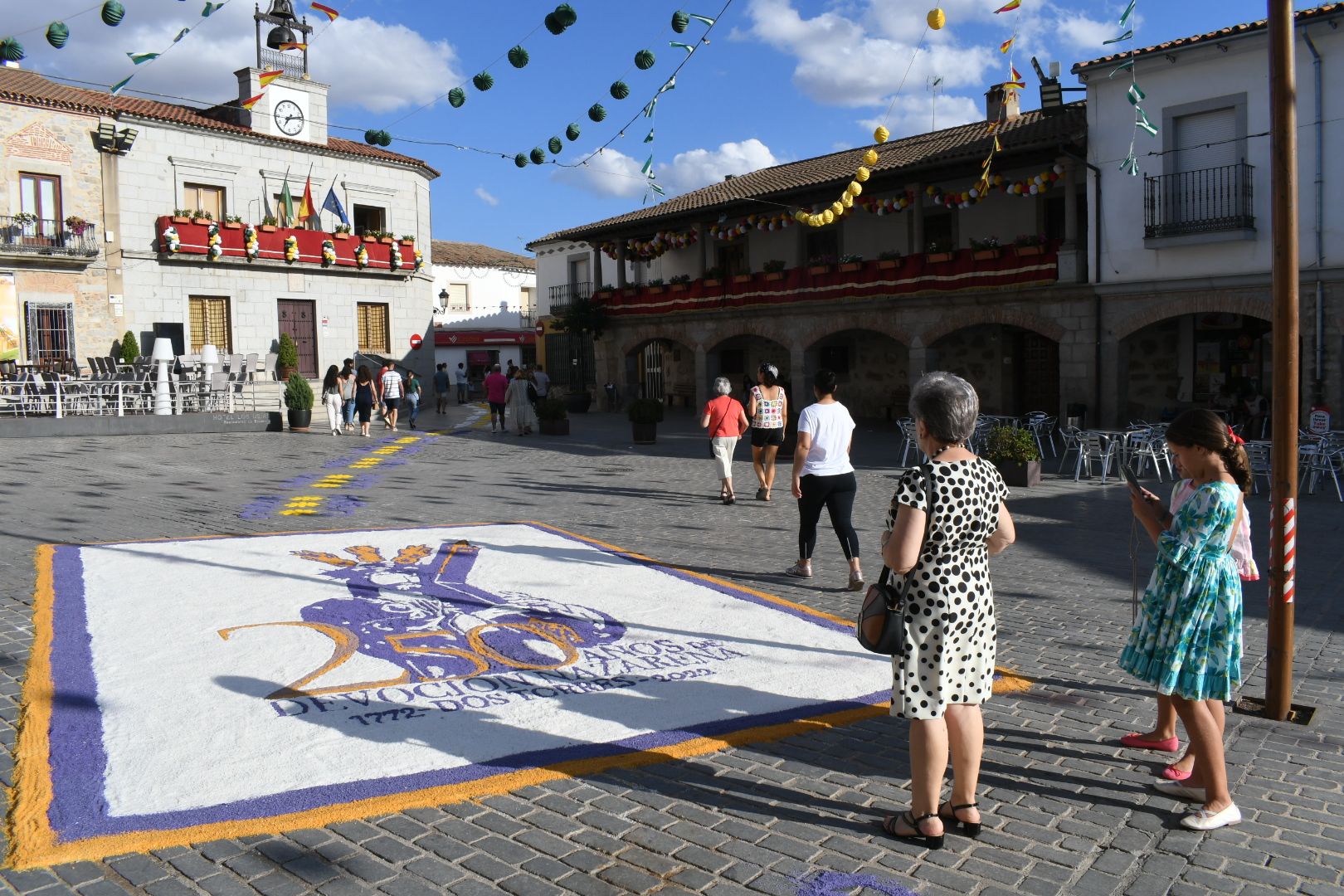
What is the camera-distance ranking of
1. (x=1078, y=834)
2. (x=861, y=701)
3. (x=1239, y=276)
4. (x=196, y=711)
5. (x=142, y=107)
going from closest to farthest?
(x=1078, y=834), (x=196, y=711), (x=861, y=701), (x=1239, y=276), (x=142, y=107)

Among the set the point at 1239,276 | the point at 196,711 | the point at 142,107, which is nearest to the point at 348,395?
the point at 142,107

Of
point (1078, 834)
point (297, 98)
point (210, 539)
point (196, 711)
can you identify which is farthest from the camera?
point (297, 98)

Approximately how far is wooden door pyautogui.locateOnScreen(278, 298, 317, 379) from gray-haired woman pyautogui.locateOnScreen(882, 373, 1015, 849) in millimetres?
29115

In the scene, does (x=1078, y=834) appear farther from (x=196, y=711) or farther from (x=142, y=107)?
(x=142, y=107)

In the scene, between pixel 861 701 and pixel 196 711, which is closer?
pixel 196 711

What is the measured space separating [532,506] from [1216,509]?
874cm

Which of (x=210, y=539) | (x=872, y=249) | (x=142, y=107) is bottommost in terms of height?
(x=210, y=539)

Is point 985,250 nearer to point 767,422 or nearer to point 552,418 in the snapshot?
point 552,418

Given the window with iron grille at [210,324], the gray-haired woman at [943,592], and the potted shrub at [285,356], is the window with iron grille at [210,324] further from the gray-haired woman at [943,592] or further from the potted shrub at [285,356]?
the gray-haired woman at [943,592]

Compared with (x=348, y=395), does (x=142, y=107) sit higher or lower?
higher

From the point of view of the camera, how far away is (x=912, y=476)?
11.2 feet

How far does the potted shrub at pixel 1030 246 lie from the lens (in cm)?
2020

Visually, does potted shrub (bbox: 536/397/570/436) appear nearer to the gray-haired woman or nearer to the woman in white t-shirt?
the woman in white t-shirt

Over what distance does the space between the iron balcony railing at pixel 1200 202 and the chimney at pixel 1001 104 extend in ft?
22.6
